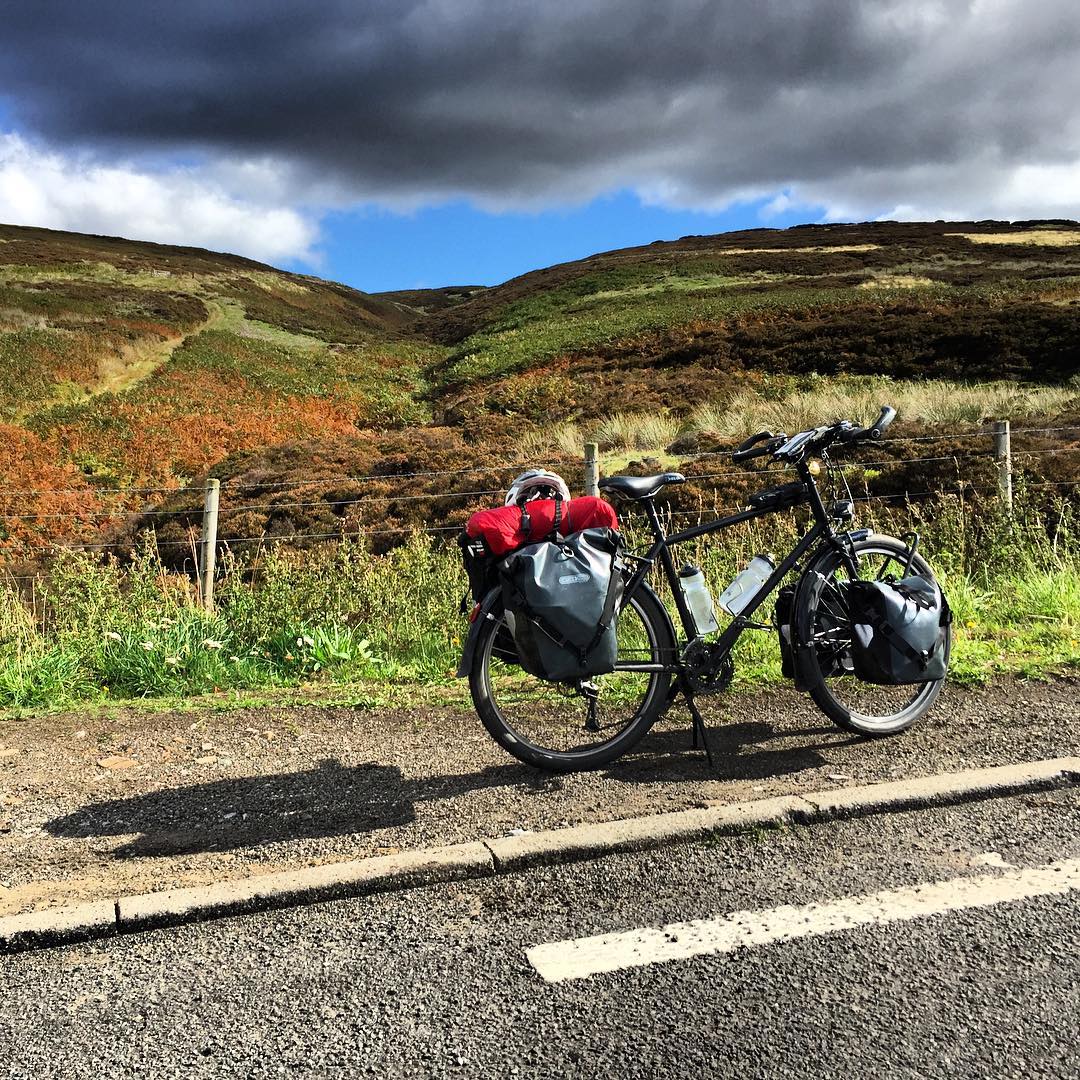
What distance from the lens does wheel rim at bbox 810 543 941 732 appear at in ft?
14.5

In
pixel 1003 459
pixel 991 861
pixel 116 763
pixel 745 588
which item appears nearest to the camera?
pixel 991 861

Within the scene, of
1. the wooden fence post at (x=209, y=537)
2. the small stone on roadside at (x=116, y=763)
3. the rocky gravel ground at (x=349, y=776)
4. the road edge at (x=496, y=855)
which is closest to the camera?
the road edge at (x=496, y=855)

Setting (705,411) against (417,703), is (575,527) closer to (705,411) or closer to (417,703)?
(417,703)

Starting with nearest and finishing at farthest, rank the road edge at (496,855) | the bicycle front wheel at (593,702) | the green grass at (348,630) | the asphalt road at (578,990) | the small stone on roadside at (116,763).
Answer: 1. the asphalt road at (578,990)
2. the road edge at (496,855)
3. the bicycle front wheel at (593,702)
4. the small stone on roadside at (116,763)
5. the green grass at (348,630)

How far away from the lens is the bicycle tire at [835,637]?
439 cm

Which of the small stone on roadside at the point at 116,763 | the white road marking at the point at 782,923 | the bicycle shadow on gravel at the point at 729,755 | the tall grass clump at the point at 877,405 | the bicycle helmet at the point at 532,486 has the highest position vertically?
the tall grass clump at the point at 877,405

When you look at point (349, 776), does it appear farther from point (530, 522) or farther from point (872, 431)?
point (872, 431)

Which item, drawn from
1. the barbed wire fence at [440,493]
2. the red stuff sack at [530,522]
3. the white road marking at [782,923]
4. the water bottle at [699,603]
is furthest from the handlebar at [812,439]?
the barbed wire fence at [440,493]

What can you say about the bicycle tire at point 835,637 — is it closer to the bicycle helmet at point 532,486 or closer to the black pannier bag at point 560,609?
the black pannier bag at point 560,609

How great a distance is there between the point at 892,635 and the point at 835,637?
246mm

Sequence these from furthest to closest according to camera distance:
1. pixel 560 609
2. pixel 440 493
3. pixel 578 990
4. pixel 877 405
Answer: pixel 877 405 → pixel 440 493 → pixel 560 609 → pixel 578 990

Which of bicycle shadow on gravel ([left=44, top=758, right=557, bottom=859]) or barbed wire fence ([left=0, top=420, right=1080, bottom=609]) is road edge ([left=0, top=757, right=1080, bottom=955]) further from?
barbed wire fence ([left=0, top=420, right=1080, bottom=609])

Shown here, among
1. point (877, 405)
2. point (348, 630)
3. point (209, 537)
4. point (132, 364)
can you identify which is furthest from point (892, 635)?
point (132, 364)

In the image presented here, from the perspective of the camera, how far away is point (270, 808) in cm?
402
